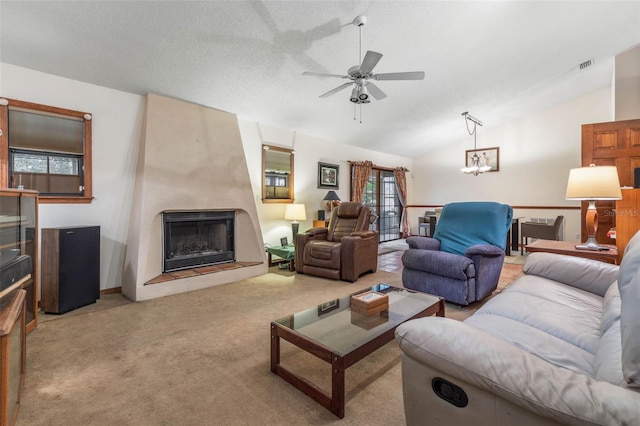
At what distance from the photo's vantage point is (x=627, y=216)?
7.67 ft

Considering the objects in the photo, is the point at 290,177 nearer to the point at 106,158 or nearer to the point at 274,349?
the point at 106,158

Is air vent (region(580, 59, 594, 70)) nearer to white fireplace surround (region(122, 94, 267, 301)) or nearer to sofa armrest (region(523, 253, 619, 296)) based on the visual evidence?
sofa armrest (region(523, 253, 619, 296))

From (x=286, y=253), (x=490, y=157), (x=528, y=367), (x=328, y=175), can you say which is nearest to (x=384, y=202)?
(x=328, y=175)

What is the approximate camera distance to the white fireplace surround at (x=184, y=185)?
3455 mm

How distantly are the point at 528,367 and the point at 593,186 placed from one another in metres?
2.48

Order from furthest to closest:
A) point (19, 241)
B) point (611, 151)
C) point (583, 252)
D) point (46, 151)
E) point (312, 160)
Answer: point (312, 160) < point (611, 151) < point (46, 151) < point (583, 252) < point (19, 241)

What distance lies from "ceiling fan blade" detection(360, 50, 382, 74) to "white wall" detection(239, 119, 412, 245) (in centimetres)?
260

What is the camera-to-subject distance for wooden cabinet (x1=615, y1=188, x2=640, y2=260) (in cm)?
229

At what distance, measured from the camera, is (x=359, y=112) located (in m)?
5.21

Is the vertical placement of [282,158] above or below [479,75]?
below

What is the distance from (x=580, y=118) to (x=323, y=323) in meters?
7.71

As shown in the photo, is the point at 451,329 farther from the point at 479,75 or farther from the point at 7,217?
the point at 479,75

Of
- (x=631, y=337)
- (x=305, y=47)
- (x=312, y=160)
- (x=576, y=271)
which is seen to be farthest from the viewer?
(x=312, y=160)

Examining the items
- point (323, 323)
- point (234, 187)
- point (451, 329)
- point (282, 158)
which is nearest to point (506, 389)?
point (451, 329)
